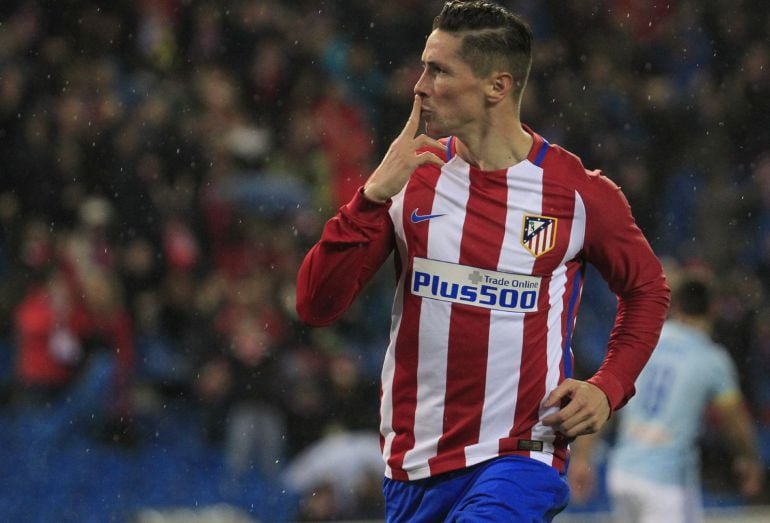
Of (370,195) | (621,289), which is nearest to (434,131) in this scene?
(370,195)

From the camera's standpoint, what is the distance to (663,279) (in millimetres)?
3729

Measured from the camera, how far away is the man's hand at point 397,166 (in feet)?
11.0

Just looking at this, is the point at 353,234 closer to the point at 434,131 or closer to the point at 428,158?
the point at 428,158

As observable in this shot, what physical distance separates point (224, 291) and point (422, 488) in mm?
5496

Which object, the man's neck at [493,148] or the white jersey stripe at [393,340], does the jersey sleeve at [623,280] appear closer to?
the man's neck at [493,148]

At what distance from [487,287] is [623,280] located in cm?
39

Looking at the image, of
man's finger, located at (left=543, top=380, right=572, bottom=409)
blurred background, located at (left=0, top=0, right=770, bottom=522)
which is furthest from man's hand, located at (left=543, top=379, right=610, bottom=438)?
blurred background, located at (left=0, top=0, right=770, bottom=522)

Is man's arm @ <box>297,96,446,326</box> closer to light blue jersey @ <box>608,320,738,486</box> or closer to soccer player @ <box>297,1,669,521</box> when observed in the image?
soccer player @ <box>297,1,669,521</box>

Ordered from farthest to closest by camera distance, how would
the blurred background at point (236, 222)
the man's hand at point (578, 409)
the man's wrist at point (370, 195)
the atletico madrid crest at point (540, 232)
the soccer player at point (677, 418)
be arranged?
the blurred background at point (236, 222) → the soccer player at point (677, 418) → the atletico madrid crest at point (540, 232) → the man's hand at point (578, 409) → the man's wrist at point (370, 195)

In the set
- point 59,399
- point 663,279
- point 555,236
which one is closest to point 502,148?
point 555,236

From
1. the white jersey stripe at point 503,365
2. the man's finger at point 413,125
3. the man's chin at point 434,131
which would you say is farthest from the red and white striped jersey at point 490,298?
the man's finger at point 413,125

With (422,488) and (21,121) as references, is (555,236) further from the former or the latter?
(21,121)

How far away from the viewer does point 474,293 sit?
3.57 m

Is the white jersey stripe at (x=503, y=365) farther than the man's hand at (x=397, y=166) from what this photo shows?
Yes
